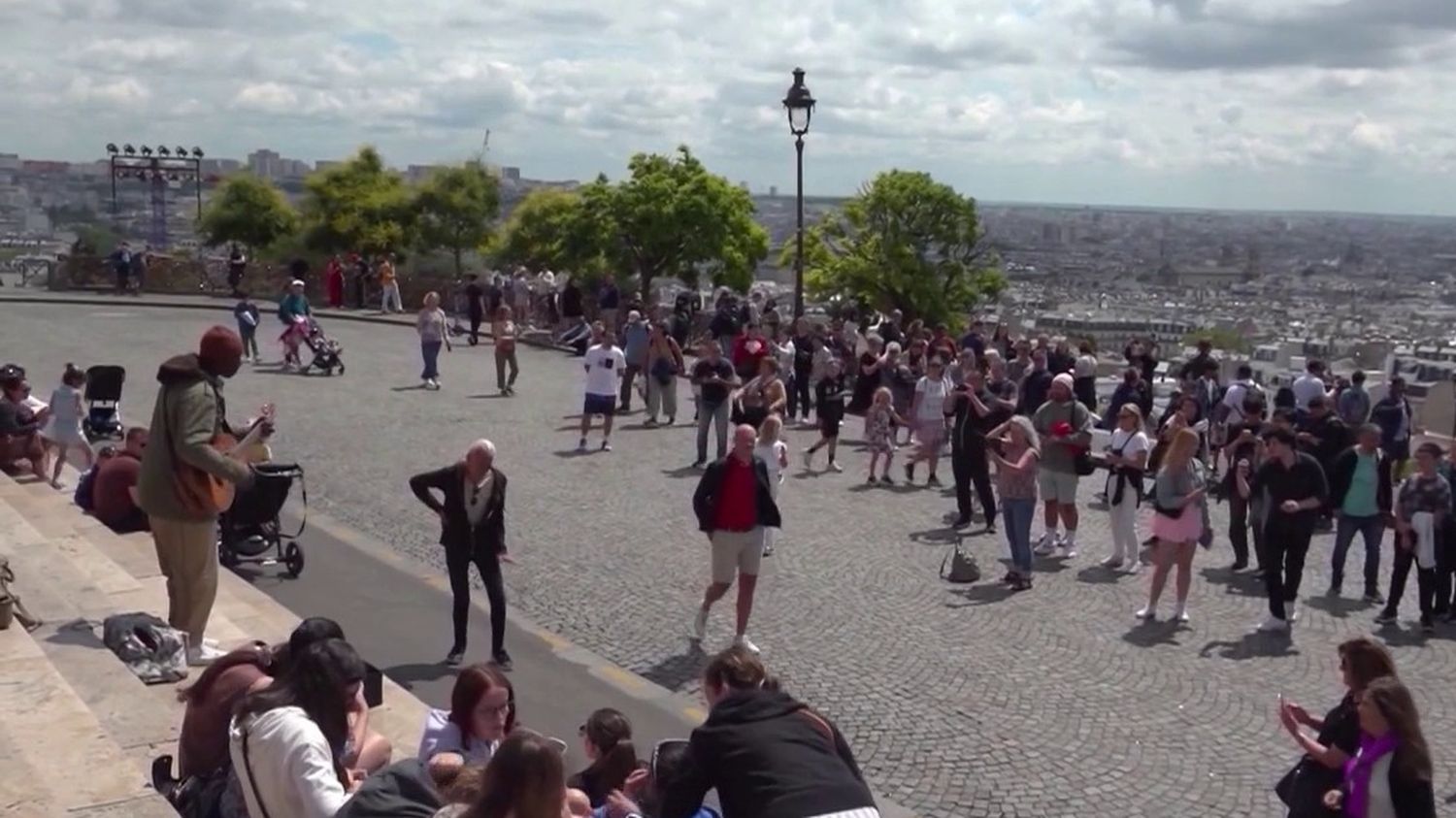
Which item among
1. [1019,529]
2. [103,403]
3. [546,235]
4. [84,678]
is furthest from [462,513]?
[546,235]

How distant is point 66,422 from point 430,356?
28.6 ft

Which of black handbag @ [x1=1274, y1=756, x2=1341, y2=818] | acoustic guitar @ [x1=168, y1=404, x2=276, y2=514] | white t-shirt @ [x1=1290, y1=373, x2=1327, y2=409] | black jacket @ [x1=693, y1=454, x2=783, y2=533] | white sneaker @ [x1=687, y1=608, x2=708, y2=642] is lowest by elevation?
white sneaker @ [x1=687, y1=608, x2=708, y2=642]

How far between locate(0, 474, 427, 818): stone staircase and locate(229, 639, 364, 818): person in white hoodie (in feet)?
1.10

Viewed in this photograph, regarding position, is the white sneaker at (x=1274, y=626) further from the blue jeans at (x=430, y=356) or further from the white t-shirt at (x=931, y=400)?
the blue jeans at (x=430, y=356)

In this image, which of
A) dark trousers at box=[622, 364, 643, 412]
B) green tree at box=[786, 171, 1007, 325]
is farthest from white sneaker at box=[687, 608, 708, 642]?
green tree at box=[786, 171, 1007, 325]

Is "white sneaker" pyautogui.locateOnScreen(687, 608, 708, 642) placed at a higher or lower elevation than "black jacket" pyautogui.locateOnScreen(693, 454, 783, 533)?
lower

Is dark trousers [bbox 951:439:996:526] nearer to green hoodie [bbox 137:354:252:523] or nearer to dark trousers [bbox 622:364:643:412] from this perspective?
dark trousers [bbox 622:364:643:412]

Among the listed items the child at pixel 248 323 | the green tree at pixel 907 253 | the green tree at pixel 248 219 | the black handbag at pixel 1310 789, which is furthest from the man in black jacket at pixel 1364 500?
the green tree at pixel 907 253

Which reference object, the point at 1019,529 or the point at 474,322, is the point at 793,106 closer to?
the point at 474,322

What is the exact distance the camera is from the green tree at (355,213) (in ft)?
131

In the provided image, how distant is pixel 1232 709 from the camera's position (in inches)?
390

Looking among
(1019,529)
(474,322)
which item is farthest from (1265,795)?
(474,322)

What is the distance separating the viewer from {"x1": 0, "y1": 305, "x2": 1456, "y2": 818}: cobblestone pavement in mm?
8883

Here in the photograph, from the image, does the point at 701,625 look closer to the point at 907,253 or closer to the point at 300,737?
the point at 300,737
